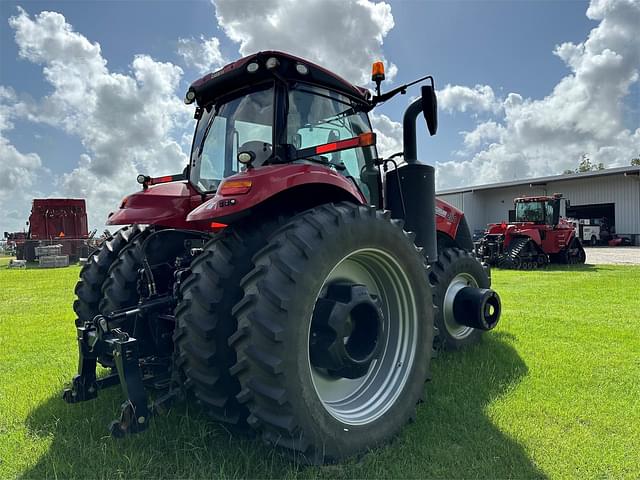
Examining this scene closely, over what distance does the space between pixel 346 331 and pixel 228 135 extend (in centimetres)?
180

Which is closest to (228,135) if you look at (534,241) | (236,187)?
(236,187)

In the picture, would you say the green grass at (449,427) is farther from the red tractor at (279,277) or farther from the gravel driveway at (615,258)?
the gravel driveway at (615,258)

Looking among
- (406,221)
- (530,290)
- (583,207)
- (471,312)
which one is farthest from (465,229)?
(583,207)

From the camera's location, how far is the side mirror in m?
3.14

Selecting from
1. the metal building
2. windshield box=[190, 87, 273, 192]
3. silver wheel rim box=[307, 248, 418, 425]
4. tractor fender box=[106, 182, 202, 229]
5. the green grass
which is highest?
the metal building

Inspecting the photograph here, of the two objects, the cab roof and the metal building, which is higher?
the metal building

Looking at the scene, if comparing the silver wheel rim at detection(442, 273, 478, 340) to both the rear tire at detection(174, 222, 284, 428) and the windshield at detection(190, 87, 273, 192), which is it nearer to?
A: the windshield at detection(190, 87, 273, 192)

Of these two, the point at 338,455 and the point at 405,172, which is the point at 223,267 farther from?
the point at 405,172

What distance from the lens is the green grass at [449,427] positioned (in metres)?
2.32

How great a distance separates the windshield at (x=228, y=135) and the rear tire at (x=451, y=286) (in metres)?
2.09

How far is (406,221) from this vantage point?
368 centimetres

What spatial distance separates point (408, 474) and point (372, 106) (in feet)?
9.05

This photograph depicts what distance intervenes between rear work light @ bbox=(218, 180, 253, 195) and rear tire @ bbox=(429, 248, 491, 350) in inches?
93.6

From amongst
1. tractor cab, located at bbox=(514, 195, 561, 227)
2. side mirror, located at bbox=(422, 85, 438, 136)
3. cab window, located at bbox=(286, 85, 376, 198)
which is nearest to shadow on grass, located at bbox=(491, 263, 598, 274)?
tractor cab, located at bbox=(514, 195, 561, 227)
